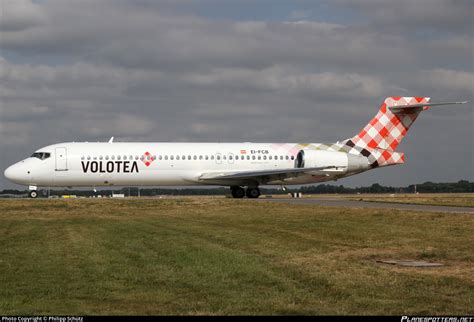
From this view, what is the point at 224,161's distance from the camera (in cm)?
5084

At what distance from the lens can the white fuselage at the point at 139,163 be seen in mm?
47688

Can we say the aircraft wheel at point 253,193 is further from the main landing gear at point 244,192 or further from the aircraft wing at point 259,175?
the aircraft wing at point 259,175

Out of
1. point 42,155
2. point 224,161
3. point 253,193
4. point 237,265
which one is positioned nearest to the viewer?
point 237,265

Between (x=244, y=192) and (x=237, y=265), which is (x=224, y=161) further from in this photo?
(x=237, y=265)

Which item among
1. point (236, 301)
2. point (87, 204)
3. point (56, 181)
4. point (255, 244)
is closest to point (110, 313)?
point (236, 301)

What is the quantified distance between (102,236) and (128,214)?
10353 mm

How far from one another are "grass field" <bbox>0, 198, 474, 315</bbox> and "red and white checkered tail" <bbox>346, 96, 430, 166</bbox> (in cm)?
2561

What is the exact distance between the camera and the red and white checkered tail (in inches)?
2165

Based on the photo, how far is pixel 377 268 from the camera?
50.9 ft

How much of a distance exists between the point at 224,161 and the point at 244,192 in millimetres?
3048

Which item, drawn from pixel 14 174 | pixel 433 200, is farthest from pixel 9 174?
pixel 433 200

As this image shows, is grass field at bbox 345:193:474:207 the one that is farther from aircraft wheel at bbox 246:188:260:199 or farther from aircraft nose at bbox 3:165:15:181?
aircraft nose at bbox 3:165:15:181

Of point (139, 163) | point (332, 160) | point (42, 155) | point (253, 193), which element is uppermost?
point (42, 155)

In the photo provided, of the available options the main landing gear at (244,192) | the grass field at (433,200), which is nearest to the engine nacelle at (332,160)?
the grass field at (433,200)
